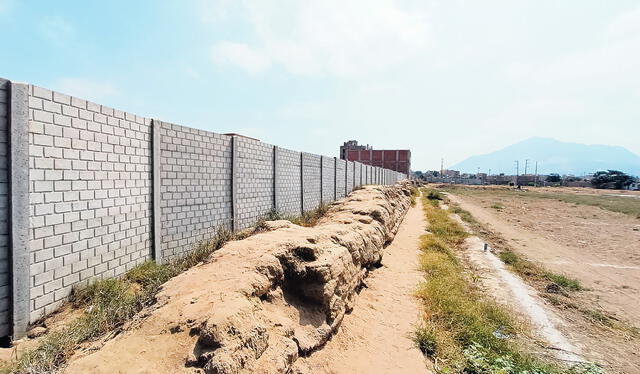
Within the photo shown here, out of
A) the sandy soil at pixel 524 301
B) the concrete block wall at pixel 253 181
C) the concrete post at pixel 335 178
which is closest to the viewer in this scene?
the sandy soil at pixel 524 301

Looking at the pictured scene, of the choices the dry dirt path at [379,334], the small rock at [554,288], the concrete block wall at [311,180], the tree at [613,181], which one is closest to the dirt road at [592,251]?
the small rock at [554,288]

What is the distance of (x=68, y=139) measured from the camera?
11.8ft

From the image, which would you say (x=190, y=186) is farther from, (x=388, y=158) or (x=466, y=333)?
(x=388, y=158)

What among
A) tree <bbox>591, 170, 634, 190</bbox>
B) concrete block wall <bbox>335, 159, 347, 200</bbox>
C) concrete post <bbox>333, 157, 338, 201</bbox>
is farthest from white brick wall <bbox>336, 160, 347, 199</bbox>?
tree <bbox>591, 170, 634, 190</bbox>

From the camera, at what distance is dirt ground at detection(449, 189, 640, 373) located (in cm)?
467

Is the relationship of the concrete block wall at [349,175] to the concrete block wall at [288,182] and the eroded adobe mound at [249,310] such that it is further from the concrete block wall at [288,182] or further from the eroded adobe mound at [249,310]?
the eroded adobe mound at [249,310]

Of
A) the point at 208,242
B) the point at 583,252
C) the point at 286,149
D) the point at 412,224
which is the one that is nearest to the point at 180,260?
the point at 208,242

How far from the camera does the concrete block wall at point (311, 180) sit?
10914 mm

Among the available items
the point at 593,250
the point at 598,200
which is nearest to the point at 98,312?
the point at 593,250

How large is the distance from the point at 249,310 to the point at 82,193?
275 cm

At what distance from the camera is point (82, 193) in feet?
12.3

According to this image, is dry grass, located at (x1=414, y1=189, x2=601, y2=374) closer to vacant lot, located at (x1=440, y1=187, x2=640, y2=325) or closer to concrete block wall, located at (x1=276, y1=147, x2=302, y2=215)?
vacant lot, located at (x1=440, y1=187, x2=640, y2=325)

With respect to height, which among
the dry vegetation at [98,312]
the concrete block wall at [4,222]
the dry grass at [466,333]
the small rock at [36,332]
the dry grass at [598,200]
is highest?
the concrete block wall at [4,222]

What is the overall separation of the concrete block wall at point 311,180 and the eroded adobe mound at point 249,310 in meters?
5.90
